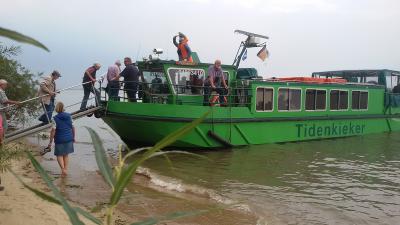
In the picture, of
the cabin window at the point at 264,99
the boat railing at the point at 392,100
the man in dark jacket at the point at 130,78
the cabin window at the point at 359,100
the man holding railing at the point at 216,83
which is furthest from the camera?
the boat railing at the point at 392,100

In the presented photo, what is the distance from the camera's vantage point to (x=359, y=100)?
17.9m

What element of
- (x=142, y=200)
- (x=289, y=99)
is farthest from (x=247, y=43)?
(x=142, y=200)

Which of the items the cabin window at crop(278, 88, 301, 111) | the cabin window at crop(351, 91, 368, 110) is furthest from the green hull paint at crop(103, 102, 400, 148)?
the cabin window at crop(351, 91, 368, 110)

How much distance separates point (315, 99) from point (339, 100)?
1.57 m

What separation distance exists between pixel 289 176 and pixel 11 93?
9504 mm

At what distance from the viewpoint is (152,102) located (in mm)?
12805

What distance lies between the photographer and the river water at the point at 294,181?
22.7ft

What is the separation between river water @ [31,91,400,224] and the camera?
22.7ft

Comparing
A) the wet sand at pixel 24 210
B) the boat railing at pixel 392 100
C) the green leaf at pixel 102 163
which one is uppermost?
the green leaf at pixel 102 163

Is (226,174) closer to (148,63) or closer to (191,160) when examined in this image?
(191,160)

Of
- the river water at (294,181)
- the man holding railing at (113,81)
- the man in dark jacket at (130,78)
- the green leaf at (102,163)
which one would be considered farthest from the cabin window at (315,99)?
the green leaf at (102,163)

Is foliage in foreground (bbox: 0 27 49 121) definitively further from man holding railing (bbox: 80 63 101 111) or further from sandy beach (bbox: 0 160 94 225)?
sandy beach (bbox: 0 160 94 225)

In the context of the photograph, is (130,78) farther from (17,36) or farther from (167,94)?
(17,36)

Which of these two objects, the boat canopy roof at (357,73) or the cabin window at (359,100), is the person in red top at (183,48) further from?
the boat canopy roof at (357,73)
